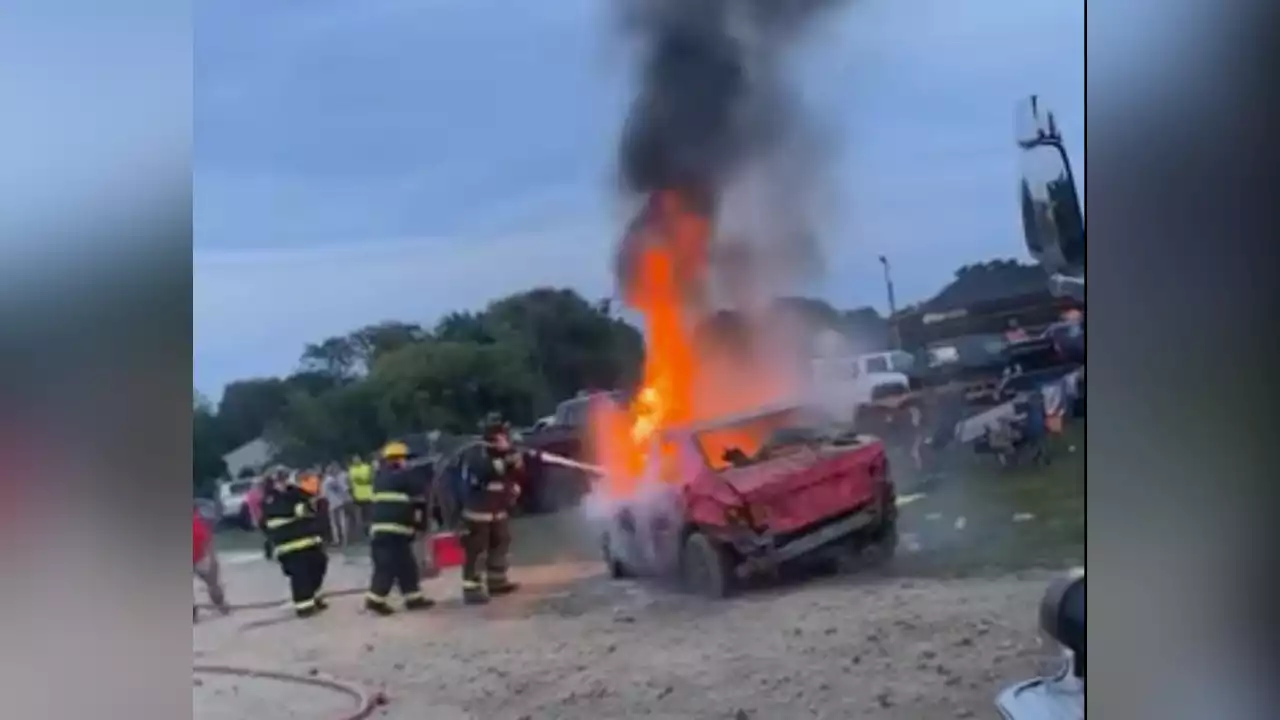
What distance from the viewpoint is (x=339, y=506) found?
225 cm

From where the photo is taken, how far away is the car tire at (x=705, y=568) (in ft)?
7.37

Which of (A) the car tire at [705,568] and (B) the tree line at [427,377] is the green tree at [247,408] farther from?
(A) the car tire at [705,568]

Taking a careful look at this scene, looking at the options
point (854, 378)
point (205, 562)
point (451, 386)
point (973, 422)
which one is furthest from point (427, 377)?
point (973, 422)

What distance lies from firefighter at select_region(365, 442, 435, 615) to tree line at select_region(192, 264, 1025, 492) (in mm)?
50

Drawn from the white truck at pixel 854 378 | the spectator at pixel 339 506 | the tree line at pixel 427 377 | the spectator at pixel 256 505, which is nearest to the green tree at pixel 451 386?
the tree line at pixel 427 377

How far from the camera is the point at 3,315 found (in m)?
2.20

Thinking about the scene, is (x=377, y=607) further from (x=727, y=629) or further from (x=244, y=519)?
(x=727, y=629)

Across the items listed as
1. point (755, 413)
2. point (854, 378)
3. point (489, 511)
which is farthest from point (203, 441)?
point (854, 378)

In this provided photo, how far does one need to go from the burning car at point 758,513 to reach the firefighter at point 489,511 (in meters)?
0.16

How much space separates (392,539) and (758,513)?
56 centimetres

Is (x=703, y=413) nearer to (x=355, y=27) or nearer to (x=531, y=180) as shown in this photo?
(x=531, y=180)

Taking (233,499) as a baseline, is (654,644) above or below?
below

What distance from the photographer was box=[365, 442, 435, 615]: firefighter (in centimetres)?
224

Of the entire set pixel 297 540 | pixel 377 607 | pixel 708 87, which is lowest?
pixel 377 607
